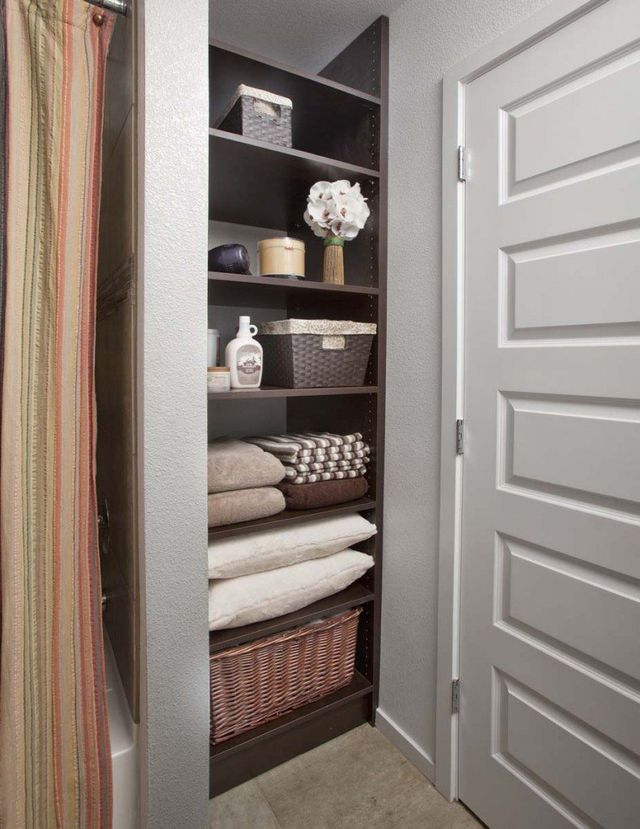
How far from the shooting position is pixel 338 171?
1620mm

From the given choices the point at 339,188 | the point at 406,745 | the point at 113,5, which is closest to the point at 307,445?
the point at 339,188

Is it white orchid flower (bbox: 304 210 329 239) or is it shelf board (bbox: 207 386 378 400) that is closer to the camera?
shelf board (bbox: 207 386 378 400)

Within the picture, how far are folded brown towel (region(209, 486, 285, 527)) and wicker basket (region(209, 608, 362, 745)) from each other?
1.25ft

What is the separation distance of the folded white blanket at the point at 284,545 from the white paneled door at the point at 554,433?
39cm

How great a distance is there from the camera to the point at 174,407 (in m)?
1.12

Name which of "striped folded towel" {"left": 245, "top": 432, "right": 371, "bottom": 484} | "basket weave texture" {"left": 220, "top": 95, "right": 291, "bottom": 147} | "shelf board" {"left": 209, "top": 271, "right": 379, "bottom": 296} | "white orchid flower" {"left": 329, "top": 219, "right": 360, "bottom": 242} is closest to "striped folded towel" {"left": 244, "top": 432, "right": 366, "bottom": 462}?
"striped folded towel" {"left": 245, "top": 432, "right": 371, "bottom": 484}

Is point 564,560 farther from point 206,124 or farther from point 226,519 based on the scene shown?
point 206,124

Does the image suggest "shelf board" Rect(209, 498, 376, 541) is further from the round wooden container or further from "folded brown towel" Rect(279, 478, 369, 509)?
the round wooden container

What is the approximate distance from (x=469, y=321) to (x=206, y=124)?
0.80 metres

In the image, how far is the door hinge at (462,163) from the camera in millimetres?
1424

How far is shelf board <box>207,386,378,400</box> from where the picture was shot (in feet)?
4.83

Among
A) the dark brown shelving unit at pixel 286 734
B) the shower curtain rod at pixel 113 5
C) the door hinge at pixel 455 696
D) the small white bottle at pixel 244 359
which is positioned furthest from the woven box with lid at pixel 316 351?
the dark brown shelving unit at pixel 286 734

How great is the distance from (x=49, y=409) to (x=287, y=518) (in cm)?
80

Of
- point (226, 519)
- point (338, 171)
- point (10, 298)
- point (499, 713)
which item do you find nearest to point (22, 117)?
point (10, 298)
